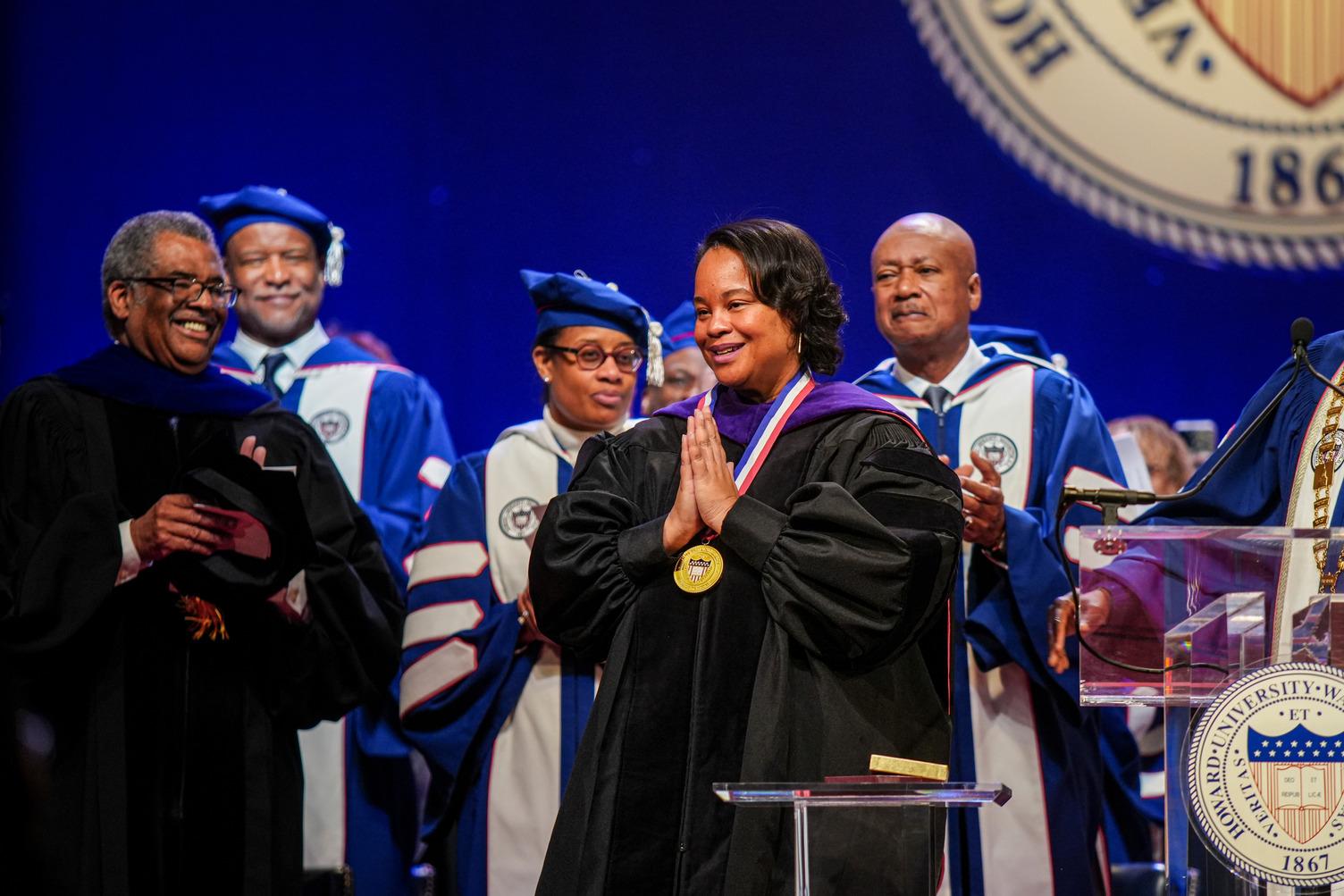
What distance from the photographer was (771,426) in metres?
3.24

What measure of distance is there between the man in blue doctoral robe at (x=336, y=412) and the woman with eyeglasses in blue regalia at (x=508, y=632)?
36 cm

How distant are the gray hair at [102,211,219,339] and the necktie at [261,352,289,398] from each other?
127 centimetres

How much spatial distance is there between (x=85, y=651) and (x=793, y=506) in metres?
2.10

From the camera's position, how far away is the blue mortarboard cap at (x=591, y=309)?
504 centimetres

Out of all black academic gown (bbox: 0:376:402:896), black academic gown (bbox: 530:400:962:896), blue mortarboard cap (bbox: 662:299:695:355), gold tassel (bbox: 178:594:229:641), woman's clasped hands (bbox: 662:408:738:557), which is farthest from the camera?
blue mortarboard cap (bbox: 662:299:695:355)

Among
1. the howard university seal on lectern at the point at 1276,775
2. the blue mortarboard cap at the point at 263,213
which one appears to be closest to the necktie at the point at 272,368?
the blue mortarboard cap at the point at 263,213

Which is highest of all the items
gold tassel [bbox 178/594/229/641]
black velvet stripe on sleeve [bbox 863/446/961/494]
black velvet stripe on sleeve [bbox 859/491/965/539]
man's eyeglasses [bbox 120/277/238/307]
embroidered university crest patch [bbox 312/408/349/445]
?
man's eyeglasses [bbox 120/277/238/307]

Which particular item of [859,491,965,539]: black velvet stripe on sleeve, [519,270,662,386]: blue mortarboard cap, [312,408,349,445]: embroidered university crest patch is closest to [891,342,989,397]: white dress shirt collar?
[519,270,662,386]: blue mortarboard cap

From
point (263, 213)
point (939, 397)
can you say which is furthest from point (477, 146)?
point (939, 397)

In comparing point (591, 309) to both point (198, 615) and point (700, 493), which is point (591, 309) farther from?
point (700, 493)

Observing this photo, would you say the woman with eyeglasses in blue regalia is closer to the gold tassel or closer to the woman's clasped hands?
the gold tassel

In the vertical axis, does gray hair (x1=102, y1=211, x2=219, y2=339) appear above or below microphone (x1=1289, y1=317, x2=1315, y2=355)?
above

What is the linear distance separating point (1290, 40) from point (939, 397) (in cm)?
208

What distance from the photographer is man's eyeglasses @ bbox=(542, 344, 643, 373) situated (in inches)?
199
